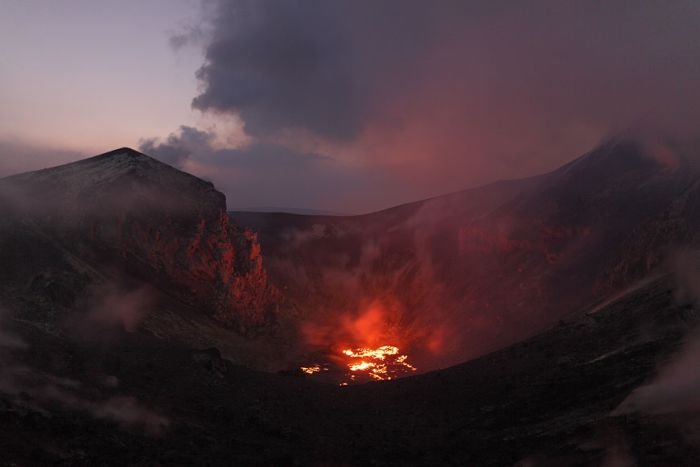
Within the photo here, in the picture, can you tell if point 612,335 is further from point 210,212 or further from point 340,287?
point 340,287

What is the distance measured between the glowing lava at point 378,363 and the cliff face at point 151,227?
14.6 meters

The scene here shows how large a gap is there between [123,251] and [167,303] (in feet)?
27.3

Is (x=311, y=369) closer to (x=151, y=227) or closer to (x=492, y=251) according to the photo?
(x=151, y=227)

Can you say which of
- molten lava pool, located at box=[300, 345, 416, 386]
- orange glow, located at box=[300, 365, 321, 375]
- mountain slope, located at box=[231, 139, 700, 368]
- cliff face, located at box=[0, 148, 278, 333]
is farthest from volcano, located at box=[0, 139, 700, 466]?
Answer: orange glow, located at box=[300, 365, 321, 375]

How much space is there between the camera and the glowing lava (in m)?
60.7

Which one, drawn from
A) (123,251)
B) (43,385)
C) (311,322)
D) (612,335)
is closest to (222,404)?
(43,385)

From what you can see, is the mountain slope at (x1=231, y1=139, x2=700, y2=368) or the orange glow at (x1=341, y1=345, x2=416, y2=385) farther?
the mountain slope at (x1=231, y1=139, x2=700, y2=368)

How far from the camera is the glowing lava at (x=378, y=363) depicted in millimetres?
60688

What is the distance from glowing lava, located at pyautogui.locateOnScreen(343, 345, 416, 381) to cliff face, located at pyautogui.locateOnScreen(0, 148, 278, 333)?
14598mm

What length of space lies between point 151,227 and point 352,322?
3948 cm

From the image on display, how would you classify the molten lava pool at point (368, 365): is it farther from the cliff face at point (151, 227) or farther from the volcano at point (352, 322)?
the cliff face at point (151, 227)

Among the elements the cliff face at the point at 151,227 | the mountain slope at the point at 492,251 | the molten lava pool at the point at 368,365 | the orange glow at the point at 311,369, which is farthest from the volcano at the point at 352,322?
the orange glow at the point at 311,369

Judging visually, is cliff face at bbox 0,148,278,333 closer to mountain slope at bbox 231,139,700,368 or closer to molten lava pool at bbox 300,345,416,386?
molten lava pool at bbox 300,345,416,386

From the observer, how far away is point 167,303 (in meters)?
59.8
